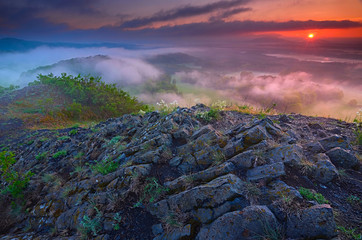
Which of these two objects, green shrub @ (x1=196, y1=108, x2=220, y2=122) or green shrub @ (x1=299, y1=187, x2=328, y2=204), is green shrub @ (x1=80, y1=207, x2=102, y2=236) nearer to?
green shrub @ (x1=299, y1=187, x2=328, y2=204)

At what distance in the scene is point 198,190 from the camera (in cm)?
442

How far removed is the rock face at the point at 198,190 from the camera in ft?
11.7

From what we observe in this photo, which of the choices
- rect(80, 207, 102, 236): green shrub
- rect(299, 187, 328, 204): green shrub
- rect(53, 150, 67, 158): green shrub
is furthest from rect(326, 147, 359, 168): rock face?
rect(53, 150, 67, 158): green shrub

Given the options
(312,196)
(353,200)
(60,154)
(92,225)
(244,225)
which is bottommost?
(60,154)

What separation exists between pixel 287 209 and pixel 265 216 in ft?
1.70

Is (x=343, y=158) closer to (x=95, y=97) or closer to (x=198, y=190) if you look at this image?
(x=198, y=190)

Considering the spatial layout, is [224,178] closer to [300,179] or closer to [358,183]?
[300,179]

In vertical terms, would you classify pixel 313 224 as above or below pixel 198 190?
above

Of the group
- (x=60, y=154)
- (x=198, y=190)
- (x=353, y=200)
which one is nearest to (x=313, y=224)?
(x=353, y=200)

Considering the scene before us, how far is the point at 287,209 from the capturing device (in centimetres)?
353

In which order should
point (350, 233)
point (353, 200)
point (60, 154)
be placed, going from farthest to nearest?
1. point (60, 154)
2. point (353, 200)
3. point (350, 233)

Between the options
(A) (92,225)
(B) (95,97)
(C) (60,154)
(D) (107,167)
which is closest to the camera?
(A) (92,225)

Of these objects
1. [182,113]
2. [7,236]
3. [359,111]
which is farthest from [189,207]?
[359,111]

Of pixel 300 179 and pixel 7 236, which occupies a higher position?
pixel 300 179
